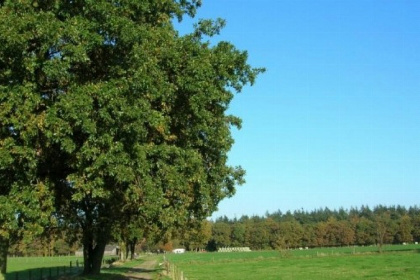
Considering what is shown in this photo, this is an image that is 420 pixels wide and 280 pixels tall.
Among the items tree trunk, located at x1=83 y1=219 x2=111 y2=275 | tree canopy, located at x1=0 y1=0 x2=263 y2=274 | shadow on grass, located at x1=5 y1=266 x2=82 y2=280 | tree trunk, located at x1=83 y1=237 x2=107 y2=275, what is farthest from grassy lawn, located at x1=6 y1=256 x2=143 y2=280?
tree canopy, located at x1=0 y1=0 x2=263 y2=274

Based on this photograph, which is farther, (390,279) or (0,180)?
(390,279)

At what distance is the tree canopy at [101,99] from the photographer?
51.4ft

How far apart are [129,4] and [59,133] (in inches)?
196

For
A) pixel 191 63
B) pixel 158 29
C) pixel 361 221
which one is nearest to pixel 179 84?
pixel 191 63

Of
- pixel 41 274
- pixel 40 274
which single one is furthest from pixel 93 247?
pixel 40 274

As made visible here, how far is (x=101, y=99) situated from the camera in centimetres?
1571

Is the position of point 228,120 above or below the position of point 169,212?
above

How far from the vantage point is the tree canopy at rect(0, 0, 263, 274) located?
1567 centimetres

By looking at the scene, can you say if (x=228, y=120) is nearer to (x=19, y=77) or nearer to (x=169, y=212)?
(x=169, y=212)

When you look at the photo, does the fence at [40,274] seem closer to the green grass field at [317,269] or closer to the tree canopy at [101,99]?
the green grass field at [317,269]

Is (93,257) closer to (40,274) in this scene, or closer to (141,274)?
(141,274)

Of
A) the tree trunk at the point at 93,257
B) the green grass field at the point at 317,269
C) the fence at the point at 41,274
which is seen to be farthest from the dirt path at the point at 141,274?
the fence at the point at 41,274

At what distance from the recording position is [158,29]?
19234mm

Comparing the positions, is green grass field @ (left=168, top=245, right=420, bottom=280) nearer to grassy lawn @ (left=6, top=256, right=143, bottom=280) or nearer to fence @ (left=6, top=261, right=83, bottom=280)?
grassy lawn @ (left=6, top=256, right=143, bottom=280)
